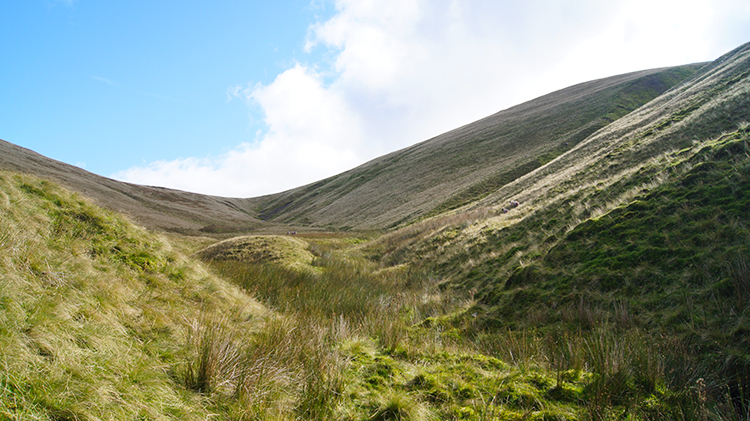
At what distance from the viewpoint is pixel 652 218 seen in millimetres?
7984

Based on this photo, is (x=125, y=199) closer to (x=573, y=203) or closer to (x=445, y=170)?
(x=445, y=170)

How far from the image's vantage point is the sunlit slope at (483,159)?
40688 mm

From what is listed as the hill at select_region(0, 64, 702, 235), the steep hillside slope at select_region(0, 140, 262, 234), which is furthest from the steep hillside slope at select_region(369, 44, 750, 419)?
the steep hillside slope at select_region(0, 140, 262, 234)

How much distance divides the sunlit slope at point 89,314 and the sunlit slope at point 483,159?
32.4 m

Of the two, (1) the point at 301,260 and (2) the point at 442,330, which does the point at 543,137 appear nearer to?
(1) the point at 301,260

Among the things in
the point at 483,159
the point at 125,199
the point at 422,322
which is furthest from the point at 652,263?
the point at 125,199

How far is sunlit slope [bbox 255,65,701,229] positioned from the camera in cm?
4069

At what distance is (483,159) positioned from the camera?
52469 millimetres

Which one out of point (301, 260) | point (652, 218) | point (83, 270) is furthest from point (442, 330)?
point (301, 260)

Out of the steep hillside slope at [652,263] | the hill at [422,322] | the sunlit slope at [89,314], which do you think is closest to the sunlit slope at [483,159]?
the steep hillside slope at [652,263]

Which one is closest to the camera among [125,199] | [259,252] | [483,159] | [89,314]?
[89,314]

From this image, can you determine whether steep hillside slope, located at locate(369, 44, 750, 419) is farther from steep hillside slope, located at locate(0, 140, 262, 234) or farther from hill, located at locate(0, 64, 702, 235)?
steep hillside slope, located at locate(0, 140, 262, 234)

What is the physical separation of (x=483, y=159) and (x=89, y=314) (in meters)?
54.3

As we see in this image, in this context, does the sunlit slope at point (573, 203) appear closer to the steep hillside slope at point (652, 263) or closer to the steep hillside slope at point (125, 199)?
the steep hillside slope at point (652, 263)
